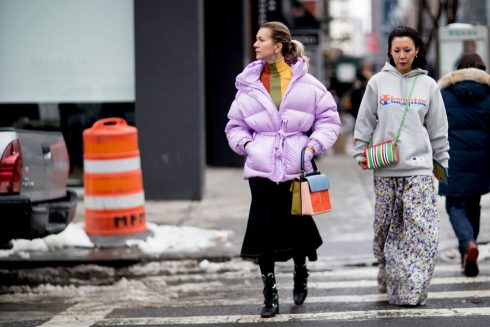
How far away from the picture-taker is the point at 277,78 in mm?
6297

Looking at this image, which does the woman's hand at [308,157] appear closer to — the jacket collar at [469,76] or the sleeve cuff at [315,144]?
the sleeve cuff at [315,144]

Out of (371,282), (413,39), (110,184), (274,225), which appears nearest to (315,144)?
(274,225)

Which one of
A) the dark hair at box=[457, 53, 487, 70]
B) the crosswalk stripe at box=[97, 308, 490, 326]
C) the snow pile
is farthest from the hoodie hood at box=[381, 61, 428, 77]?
the snow pile

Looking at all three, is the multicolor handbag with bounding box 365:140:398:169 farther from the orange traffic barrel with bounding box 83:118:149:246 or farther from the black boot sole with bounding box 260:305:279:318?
the orange traffic barrel with bounding box 83:118:149:246

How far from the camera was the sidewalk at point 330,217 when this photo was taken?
8891 mm

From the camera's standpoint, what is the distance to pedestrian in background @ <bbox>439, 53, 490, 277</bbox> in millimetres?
7449

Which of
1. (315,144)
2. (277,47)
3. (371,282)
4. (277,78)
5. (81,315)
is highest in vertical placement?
(277,47)

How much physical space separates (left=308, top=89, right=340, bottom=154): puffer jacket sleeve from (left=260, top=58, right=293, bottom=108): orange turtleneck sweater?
0.86 feet

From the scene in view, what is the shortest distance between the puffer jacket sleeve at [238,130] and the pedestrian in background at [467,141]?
6.77 feet

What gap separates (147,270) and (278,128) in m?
2.82

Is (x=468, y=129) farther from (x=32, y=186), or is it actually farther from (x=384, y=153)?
(x=32, y=186)

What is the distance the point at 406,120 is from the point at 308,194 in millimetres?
900

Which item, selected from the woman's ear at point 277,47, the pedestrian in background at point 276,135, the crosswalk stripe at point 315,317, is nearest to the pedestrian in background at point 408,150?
the crosswalk stripe at point 315,317

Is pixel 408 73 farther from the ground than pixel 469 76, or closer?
farther from the ground
